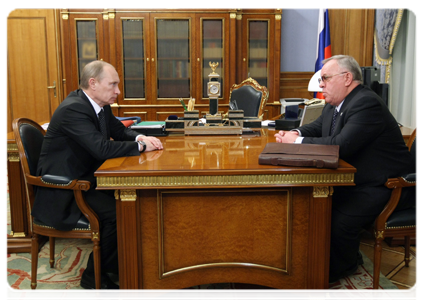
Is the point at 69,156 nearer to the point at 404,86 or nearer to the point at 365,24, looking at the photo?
the point at 404,86

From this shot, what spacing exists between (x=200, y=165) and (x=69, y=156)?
0.81 metres

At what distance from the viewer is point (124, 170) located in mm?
1877

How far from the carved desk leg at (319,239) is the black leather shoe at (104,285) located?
1.07 meters

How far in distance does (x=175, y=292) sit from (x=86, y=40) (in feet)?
14.2

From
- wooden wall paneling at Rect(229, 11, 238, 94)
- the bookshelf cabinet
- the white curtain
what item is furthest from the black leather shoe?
wooden wall paneling at Rect(229, 11, 238, 94)

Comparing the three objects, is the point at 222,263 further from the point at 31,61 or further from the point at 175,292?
the point at 31,61

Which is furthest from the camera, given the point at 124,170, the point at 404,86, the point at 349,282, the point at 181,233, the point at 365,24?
the point at 365,24

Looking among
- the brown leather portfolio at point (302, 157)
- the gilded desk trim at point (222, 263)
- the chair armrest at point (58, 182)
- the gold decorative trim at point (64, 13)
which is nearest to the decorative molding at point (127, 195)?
the gilded desk trim at point (222, 263)

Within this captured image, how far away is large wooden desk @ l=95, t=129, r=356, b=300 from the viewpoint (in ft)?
6.52

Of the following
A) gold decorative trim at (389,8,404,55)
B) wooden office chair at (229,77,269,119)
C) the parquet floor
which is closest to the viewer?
the parquet floor

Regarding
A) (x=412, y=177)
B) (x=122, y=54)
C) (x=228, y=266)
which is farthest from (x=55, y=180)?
(x=122, y=54)

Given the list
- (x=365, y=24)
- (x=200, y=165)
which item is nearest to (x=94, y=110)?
(x=200, y=165)

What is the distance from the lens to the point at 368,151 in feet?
7.35

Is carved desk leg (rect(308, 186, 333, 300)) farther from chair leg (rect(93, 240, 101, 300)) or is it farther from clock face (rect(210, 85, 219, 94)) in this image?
clock face (rect(210, 85, 219, 94))
